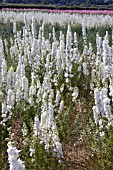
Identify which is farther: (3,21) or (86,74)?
(3,21)

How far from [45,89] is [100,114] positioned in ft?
4.14

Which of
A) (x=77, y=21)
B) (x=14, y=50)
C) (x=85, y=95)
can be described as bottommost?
(x=85, y=95)

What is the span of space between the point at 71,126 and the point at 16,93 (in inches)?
33.1

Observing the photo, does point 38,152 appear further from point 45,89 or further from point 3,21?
point 3,21

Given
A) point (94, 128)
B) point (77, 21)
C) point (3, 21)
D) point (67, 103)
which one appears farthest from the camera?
point (3, 21)

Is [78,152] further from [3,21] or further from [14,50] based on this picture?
[3,21]

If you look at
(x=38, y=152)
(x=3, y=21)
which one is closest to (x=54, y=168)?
(x=38, y=152)

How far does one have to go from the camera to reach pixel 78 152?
4.33m

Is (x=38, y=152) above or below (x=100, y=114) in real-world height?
below

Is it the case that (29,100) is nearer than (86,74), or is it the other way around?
(29,100)

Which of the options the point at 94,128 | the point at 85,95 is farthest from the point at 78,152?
Answer: the point at 85,95

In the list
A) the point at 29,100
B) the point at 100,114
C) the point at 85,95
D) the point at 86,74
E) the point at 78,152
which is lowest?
the point at 78,152

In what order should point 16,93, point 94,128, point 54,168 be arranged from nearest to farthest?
point 54,168 < point 94,128 < point 16,93

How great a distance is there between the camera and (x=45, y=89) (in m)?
5.37
